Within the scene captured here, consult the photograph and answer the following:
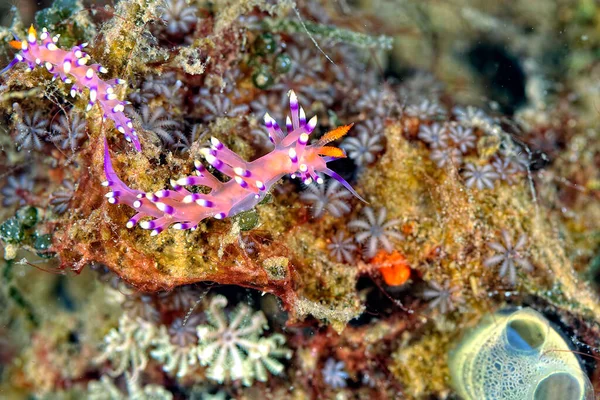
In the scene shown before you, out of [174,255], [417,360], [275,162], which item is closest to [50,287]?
[174,255]

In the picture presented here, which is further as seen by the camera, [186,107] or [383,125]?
[383,125]

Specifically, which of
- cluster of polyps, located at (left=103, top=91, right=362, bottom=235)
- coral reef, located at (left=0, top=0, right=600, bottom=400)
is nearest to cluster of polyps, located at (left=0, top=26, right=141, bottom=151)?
coral reef, located at (left=0, top=0, right=600, bottom=400)

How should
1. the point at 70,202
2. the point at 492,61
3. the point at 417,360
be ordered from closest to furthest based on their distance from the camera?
the point at 70,202
the point at 417,360
the point at 492,61

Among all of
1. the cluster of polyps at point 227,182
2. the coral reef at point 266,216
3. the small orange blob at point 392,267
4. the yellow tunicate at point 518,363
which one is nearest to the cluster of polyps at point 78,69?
the coral reef at point 266,216

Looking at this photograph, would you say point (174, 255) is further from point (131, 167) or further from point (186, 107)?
point (186, 107)

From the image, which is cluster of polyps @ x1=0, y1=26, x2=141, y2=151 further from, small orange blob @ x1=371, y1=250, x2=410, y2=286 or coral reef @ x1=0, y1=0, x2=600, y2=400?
small orange blob @ x1=371, y1=250, x2=410, y2=286

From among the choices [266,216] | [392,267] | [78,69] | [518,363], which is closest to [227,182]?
[266,216]

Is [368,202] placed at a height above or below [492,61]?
below
